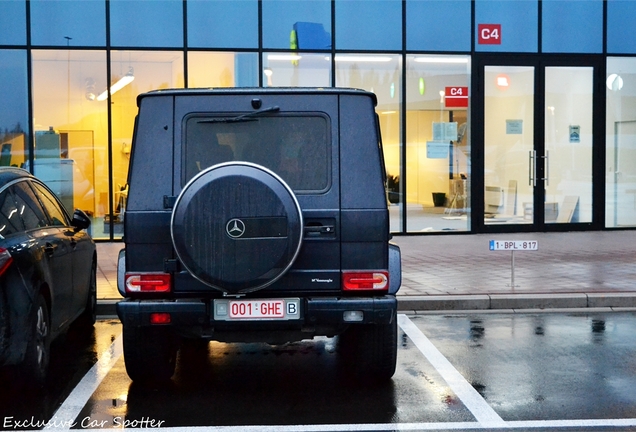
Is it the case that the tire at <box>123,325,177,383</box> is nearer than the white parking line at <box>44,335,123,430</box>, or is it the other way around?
the white parking line at <box>44,335,123,430</box>

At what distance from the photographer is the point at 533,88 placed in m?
17.7

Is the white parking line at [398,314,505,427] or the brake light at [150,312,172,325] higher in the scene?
the brake light at [150,312,172,325]

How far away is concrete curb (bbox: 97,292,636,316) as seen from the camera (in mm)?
9773

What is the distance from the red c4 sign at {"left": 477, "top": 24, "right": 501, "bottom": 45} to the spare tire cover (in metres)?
12.7

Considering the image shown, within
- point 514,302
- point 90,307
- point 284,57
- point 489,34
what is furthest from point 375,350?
point 489,34

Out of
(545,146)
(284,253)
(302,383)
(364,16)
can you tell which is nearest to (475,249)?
(545,146)

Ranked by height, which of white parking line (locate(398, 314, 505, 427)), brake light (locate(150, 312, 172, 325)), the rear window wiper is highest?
the rear window wiper

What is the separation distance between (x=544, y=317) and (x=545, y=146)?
9062 millimetres

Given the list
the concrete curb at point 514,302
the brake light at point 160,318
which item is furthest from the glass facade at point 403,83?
the brake light at point 160,318

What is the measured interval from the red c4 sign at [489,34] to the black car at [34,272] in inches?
442

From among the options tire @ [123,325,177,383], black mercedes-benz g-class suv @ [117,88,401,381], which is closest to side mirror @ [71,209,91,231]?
tire @ [123,325,177,383]

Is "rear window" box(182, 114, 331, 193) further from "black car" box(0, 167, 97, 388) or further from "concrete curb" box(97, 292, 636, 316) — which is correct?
"concrete curb" box(97, 292, 636, 316)

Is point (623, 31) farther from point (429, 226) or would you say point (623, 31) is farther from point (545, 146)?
point (429, 226)

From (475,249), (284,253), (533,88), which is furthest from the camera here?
(533,88)
